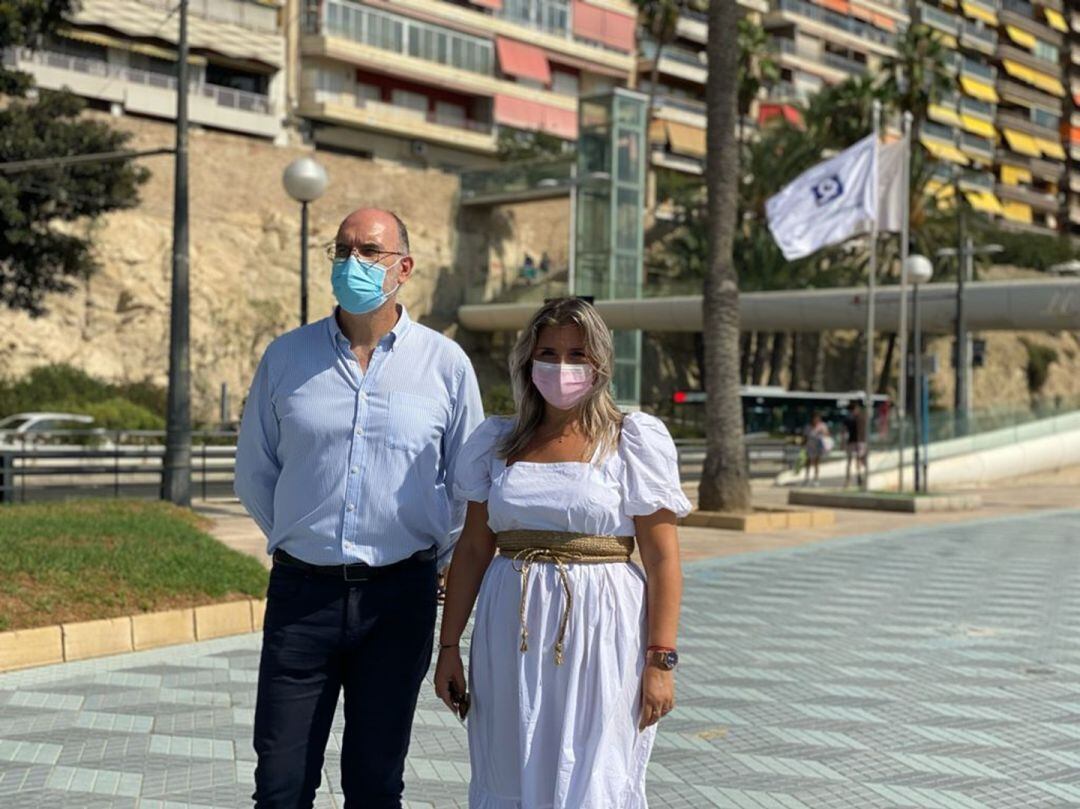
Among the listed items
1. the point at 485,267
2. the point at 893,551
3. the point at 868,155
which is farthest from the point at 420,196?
the point at 893,551

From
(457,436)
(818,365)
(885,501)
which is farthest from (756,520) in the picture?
(818,365)

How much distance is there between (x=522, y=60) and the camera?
57281 millimetres

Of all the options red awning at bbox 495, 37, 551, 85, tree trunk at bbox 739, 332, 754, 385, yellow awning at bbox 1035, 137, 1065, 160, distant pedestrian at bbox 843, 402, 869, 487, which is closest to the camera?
distant pedestrian at bbox 843, 402, 869, 487

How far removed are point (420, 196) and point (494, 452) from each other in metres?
47.6

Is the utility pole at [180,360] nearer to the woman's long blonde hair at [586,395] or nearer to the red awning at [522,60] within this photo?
the woman's long blonde hair at [586,395]

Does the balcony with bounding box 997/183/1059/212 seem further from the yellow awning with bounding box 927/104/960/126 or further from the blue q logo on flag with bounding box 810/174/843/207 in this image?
the blue q logo on flag with bounding box 810/174/843/207

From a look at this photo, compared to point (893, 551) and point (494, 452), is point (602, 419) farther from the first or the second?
point (893, 551)

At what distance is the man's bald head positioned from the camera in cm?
367

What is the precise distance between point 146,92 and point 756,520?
35040 millimetres

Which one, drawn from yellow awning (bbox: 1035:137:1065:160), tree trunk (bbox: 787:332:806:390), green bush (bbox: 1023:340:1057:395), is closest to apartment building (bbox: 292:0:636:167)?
tree trunk (bbox: 787:332:806:390)

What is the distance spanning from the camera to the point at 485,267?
2058 inches

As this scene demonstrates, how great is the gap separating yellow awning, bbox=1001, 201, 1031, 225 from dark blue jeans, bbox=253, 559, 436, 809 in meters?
86.2

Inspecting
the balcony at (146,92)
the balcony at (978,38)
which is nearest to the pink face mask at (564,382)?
the balcony at (146,92)

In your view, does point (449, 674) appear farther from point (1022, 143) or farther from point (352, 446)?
point (1022, 143)
